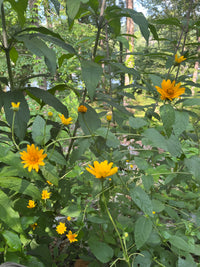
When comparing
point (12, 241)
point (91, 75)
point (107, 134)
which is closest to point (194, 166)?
point (107, 134)

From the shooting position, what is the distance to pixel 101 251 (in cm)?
59

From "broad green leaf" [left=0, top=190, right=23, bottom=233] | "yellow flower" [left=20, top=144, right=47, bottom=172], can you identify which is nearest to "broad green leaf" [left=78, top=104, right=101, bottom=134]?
"yellow flower" [left=20, top=144, right=47, bottom=172]

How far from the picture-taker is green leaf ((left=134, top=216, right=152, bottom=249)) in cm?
52

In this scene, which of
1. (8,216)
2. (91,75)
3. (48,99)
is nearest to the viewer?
(8,216)

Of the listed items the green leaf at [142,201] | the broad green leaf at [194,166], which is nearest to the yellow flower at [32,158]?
the green leaf at [142,201]

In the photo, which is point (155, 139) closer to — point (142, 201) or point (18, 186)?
point (142, 201)

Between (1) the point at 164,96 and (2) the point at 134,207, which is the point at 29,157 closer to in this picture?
(1) the point at 164,96

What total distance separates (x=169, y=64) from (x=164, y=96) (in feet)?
1.20

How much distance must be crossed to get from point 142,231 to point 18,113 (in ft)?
1.51

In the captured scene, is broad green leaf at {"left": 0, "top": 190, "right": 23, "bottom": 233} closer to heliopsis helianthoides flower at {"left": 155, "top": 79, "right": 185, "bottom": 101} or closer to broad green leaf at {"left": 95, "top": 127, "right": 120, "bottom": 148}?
broad green leaf at {"left": 95, "top": 127, "right": 120, "bottom": 148}

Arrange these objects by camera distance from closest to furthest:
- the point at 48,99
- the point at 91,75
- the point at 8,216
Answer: the point at 8,216 → the point at 91,75 → the point at 48,99

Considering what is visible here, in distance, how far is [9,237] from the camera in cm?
42

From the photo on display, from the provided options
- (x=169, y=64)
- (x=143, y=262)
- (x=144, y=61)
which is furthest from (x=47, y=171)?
(x=144, y=61)

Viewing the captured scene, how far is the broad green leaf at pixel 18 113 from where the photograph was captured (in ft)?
1.77
